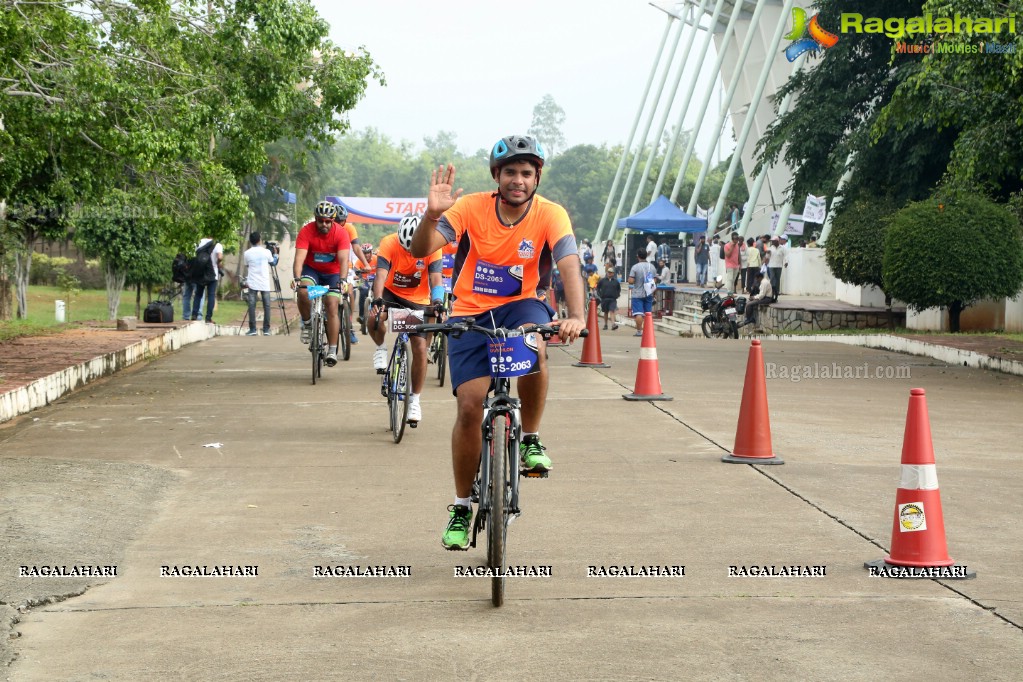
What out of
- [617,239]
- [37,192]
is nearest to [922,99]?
[37,192]

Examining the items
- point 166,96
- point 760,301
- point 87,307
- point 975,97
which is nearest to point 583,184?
point 87,307

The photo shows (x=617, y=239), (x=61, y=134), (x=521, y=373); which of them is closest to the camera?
(x=521, y=373)

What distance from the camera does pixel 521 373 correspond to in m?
6.02

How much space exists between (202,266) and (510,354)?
19.7 m

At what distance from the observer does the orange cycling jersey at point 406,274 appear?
1203 centimetres

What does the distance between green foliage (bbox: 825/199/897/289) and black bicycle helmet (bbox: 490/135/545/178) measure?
22737mm

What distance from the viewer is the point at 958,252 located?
2372cm

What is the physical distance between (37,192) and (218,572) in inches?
456

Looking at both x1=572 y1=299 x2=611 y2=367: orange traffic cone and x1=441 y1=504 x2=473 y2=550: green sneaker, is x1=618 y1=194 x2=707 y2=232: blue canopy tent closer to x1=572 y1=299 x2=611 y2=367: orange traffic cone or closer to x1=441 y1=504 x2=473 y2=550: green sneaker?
x1=572 y1=299 x2=611 y2=367: orange traffic cone

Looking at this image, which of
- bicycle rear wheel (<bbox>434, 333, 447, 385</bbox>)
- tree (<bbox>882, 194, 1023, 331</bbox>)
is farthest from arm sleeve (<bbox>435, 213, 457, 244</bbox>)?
tree (<bbox>882, 194, 1023, 331</bbox>)

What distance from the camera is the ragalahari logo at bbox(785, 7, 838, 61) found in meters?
33.6

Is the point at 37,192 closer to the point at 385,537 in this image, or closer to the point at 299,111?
the point at 299,111

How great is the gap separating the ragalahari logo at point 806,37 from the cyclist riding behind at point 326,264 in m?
21.8

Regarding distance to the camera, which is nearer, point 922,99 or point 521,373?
point 521,373
